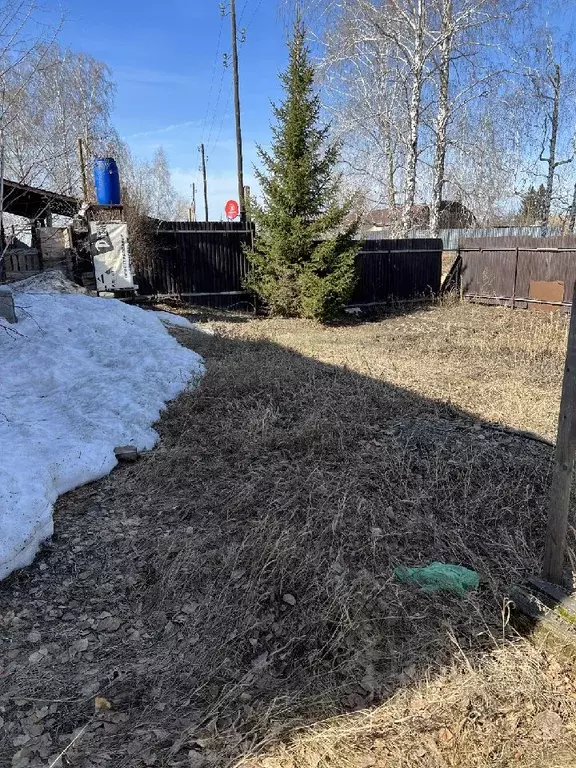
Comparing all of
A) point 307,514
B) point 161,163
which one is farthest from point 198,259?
point 161,163

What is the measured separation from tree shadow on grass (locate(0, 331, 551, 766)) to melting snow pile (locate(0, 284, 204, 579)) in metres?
0.18

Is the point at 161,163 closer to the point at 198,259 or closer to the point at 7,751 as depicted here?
the point at 198,259

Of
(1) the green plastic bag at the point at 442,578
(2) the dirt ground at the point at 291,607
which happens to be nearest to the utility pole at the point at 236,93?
(2) the dirt ground at the point at 291,607

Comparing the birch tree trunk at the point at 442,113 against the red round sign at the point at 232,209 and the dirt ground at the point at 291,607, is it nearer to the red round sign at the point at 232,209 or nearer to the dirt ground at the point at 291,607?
the red round sign at the point at 232,209

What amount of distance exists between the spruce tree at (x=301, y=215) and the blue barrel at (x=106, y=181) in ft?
9.37

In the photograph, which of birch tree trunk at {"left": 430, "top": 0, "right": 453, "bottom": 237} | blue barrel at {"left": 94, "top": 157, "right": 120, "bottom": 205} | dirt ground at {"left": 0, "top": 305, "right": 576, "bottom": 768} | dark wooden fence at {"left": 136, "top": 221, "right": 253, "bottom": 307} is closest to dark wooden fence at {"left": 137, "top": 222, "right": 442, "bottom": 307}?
dark wooden fence at {"left": 136, "top": 221, "right": 253, "bottom": 307}

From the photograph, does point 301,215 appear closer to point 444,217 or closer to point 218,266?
point 218,266

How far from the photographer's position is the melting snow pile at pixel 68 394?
119 inches

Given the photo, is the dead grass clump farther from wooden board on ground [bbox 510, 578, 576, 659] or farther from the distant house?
the distant house

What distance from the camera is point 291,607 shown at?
2.33m

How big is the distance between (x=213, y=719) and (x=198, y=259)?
35.3 ft

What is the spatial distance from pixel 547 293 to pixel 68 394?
36.3 feet

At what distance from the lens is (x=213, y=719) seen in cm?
179

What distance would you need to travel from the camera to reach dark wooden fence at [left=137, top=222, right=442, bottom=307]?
36.9 feet
